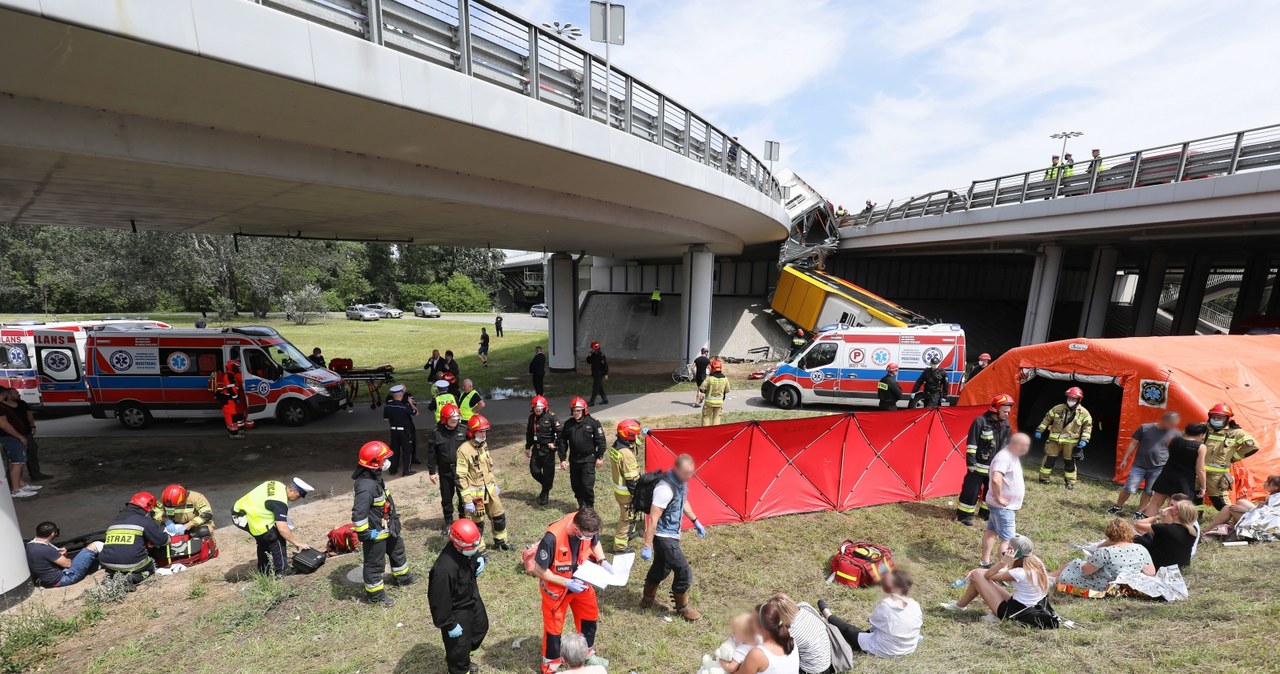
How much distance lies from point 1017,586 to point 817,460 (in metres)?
3.30

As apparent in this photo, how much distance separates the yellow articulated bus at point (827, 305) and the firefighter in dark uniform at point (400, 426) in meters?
13.3

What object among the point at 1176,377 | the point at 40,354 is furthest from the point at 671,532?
the point at 40,354

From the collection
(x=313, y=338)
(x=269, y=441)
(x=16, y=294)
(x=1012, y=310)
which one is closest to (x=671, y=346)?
(x=269, y=441)

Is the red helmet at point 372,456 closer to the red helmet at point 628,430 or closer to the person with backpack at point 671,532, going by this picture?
the red helmet at point 628,430

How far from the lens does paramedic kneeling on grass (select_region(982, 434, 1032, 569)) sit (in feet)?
19.5

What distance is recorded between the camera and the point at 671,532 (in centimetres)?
525

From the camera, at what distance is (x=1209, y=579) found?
5.58 m

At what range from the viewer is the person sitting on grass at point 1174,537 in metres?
5.34

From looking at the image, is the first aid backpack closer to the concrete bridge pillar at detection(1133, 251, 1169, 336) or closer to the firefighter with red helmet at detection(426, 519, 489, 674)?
the firefighter with red helmet at detection(426, 519, 489, 674)

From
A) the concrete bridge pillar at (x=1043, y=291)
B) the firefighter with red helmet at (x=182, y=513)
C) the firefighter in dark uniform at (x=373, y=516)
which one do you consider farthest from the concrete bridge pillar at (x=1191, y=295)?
the firefighter with red helmet at (x=182, y=513)

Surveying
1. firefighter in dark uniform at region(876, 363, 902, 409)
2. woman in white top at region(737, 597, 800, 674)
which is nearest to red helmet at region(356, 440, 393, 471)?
woman in white top at region(737, 597, 800, 674)

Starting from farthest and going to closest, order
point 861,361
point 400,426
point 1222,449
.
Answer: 1. point 861,361
2. point 400,426
3. point 1222,449

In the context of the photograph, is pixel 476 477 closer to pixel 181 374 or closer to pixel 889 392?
pixel 889 392

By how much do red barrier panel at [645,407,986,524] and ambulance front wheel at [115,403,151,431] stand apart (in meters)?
13.6
